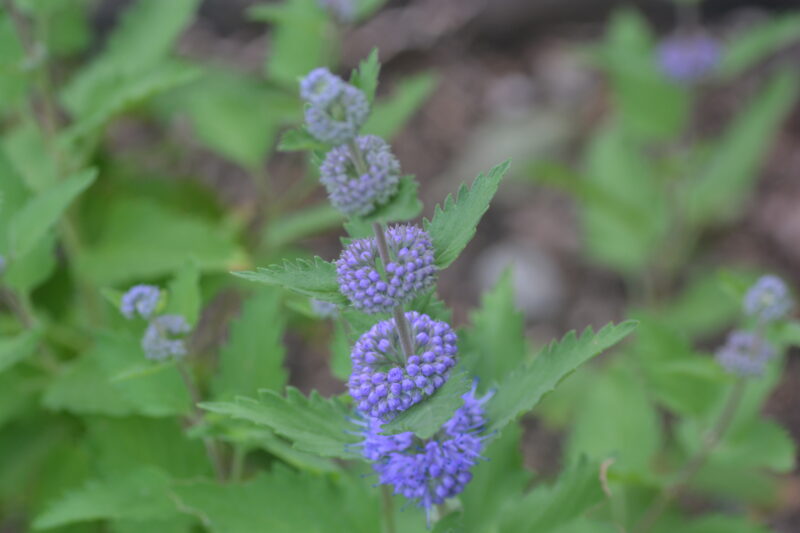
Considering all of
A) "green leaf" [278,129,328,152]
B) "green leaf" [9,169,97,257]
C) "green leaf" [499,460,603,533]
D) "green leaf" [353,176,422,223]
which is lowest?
"green leaf" [499,460,603,533]

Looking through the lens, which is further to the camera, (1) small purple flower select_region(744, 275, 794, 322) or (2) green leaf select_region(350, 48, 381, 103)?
(1) small purple flower select_region(744, 275, 794, 322)

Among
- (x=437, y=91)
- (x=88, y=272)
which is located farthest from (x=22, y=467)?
(x=437, y=91)

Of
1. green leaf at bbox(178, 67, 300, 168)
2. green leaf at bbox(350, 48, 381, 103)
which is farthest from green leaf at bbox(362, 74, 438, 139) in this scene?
green leaf at bbox(350, 48, 381, 103)

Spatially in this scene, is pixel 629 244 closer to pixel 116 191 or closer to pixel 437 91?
pixel 437 91

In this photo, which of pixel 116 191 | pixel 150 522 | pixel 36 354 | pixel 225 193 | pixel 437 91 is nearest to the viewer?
pixel 150 522

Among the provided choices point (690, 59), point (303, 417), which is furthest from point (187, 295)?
point (690, 59)

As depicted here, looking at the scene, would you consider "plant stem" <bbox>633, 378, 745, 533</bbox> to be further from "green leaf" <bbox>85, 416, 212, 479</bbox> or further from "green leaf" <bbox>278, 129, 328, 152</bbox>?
"green leaf" <bbox>278, 129, 328, 152</bbox>

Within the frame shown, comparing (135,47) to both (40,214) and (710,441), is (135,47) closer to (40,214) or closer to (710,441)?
(40,214)
